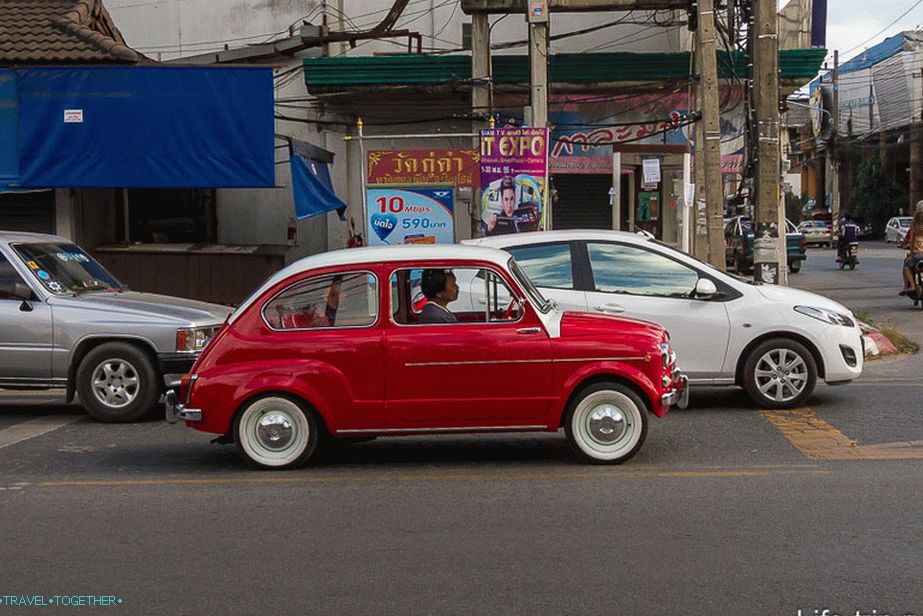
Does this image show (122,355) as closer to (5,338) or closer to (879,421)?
(5,338)

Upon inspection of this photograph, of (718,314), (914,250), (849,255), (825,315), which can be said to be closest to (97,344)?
(718,314)

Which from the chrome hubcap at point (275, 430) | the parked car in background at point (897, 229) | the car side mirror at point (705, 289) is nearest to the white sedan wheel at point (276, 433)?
the chrome hubcap at point (275, 430)

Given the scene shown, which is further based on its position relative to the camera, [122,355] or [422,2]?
[422,2]

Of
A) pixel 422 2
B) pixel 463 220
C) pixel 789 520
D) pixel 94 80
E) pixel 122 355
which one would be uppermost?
pixel 422 2

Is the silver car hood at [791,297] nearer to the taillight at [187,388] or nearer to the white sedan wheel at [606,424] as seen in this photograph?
the white sedan wheel at [606,424]

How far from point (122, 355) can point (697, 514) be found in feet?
20.2

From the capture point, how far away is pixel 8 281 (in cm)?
1091

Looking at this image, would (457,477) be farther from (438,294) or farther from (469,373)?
(438,294)

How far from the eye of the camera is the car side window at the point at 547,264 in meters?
10.4

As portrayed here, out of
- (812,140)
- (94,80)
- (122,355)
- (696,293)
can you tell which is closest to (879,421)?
(696,293)

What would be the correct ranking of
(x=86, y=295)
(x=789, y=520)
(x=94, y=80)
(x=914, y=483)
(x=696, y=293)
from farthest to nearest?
(x=94, y=80), (x=86, y=295), (x=696, y=293), (x=914, y=483), (x=789, y=520)

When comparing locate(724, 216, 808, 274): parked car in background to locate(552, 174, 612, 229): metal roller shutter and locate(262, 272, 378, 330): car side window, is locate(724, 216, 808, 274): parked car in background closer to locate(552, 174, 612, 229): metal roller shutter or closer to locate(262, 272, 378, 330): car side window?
locate(552, 174, 612, 229): metal roller shutter

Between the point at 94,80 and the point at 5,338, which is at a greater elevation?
the point at 94,80

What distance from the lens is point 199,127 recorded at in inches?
698
